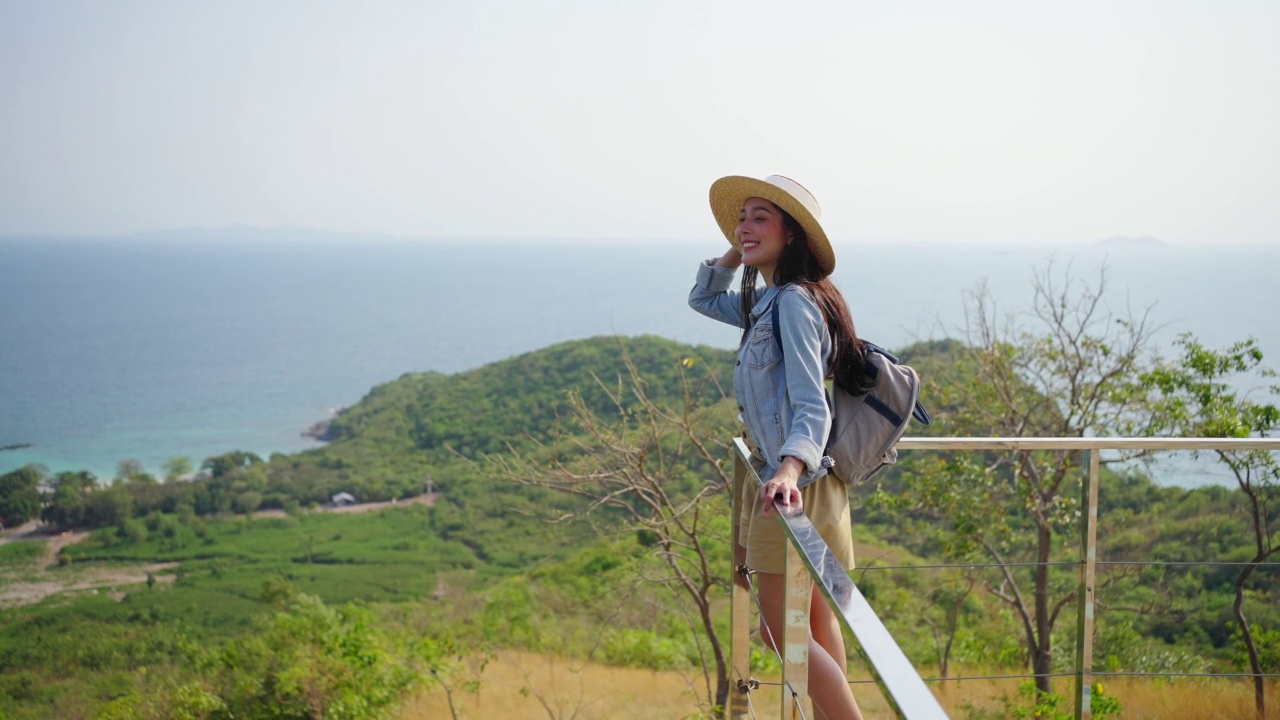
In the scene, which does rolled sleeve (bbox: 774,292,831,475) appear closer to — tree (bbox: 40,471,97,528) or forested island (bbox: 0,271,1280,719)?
forested island (bbox: 0,271,1280,719)

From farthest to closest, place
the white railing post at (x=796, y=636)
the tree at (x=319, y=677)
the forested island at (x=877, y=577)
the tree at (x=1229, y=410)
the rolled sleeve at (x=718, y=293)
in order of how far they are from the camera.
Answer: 1. the tree at (x=319, y=677)
2. the forested island at (x=877, y=577)
3. the tree at (x=1229, y=410)
4. the rolled sleeve at (x=718, y=293)
5. the white railing post at (x=796, y=636)

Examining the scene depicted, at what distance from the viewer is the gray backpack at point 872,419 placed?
1.63 meters

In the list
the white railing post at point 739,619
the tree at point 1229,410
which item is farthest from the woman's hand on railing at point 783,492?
the tree at point 1229,410

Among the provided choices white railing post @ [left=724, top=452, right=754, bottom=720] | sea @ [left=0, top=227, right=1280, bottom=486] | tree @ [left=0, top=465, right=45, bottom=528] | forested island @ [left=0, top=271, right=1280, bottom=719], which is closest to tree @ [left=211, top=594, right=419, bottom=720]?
forested island @ [left=0, top=271, right=1280, bottom=719]

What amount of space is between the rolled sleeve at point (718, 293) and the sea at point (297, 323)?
5645mm

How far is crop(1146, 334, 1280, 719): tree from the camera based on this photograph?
15.4ft

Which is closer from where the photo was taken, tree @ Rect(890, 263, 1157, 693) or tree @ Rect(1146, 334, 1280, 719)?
tree @ Rect(1146, 334, 1280, 719)

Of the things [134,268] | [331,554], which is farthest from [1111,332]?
[134,268]

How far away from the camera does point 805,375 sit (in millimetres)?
1546

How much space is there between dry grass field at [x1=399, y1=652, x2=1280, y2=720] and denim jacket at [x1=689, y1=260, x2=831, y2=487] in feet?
7.37

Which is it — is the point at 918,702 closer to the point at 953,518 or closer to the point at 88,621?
the point at 953,518

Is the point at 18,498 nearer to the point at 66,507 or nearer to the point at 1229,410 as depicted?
the point at 66,507

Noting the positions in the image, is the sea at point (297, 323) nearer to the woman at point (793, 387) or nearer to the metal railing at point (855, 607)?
the metal railing at point (855, 607)

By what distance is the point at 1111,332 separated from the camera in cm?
722
